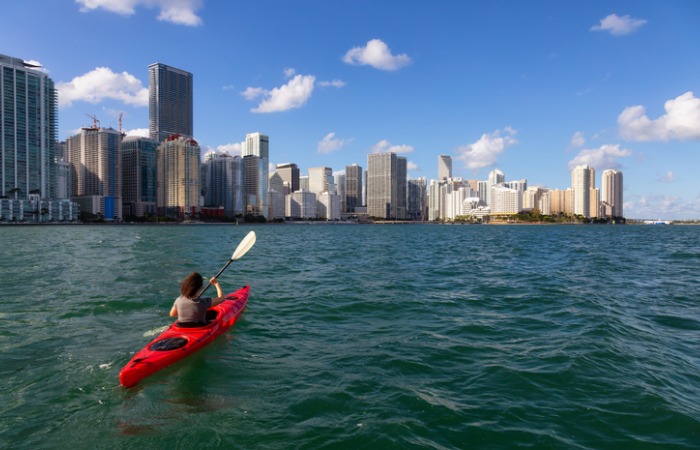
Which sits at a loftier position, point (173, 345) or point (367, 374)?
point (173, 345)

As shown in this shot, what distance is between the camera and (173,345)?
28.6 feet

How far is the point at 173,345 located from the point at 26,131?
8118 inches

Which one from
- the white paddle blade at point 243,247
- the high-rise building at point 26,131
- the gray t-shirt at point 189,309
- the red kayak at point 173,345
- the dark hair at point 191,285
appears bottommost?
the red kayak at point 173,345

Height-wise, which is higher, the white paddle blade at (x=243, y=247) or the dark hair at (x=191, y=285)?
the white paddle blade at (x=243, y=247)

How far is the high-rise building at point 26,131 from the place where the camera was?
16112cm

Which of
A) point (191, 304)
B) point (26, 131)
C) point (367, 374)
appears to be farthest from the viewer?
point (26, 131)

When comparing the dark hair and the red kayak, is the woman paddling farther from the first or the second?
the red kayak

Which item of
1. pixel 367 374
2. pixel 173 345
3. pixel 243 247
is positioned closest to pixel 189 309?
pixel 173 345

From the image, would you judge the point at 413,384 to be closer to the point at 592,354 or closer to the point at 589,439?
the point at 589,439

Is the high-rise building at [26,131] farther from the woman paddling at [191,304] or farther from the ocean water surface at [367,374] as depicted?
the woman paddling at [191,304]

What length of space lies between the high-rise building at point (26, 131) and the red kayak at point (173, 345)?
194 meters

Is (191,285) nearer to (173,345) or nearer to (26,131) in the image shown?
(173,345)

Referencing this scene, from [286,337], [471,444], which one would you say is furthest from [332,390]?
[286,337]

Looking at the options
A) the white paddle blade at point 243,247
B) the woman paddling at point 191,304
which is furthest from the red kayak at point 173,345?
the white paddle blade at point 243,247
